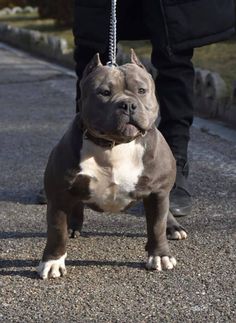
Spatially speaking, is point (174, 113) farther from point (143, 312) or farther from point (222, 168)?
point (143, 312)

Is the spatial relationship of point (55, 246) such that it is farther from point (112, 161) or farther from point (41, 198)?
point (41, 198)

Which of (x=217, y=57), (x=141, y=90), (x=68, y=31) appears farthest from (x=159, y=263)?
(x=68, y=31)

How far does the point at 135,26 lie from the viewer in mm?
3887

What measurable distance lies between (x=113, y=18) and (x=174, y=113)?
27.7 inches

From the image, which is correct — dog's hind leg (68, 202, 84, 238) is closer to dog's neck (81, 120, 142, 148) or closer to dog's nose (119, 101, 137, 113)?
dog's neck (81, 120, 142, 148)

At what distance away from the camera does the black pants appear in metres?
3.78

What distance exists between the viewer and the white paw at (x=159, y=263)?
3182 mm

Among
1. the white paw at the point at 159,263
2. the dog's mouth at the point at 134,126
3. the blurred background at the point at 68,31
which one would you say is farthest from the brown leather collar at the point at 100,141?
the blurred background at the point at 68,31

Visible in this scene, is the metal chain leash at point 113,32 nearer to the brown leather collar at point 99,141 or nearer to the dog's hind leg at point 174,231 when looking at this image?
the brown leather collar at point 99,141

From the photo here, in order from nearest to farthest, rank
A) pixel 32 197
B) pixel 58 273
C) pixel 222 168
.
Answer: pixel 58 273
pixel 32 197
pixel 222 168

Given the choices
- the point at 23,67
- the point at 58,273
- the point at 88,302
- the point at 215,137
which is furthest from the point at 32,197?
the point at 23,67

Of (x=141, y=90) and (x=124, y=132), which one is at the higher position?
(x=141, y=90)

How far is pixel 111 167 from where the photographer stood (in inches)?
119

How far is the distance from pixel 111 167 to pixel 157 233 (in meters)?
0.36
